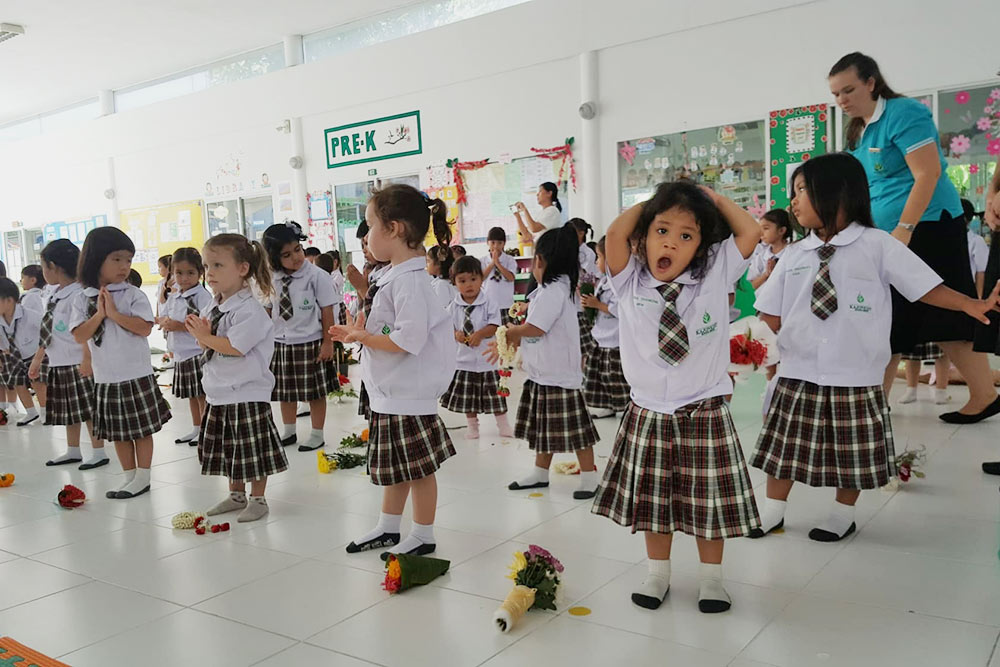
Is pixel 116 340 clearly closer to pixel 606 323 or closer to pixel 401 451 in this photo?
pixel 401 451

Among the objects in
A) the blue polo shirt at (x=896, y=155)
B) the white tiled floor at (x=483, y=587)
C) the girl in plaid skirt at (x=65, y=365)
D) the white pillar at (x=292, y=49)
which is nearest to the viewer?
the white tiled floor at (x=483, y=587)

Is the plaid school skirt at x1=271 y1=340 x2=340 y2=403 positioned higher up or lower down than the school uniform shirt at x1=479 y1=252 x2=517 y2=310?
lower down

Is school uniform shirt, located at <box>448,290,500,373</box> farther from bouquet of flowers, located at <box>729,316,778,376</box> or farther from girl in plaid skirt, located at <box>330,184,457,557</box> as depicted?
girl in plaid skirt, located at <box>330,184,457,557</box>

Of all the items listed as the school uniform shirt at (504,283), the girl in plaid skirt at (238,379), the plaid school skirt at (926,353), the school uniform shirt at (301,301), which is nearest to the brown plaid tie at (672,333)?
the girl in plaid skirt at (238,379)

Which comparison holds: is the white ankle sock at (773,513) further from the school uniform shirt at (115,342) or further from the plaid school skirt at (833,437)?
the school uniform shirt at (115,342)

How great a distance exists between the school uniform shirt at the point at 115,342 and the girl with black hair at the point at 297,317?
34.6 inches

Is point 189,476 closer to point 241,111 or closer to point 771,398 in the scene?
point 771,398

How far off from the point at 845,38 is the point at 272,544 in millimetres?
5721

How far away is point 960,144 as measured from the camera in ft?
19.2

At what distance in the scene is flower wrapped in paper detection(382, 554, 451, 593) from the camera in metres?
2.35

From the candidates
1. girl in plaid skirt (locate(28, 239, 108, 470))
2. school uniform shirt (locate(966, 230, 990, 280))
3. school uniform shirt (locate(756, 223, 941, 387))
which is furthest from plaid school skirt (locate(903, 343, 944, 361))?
girl in plaid skirt (locate(28, 239, 108, 470))

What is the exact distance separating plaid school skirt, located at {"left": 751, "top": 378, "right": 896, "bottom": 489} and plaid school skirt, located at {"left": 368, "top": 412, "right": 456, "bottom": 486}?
3.84ft

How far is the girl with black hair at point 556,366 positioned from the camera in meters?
3.29

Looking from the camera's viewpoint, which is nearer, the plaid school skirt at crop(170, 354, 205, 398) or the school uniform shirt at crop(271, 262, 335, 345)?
the school uniform shirt at crop(271, 262, 335, 345)
